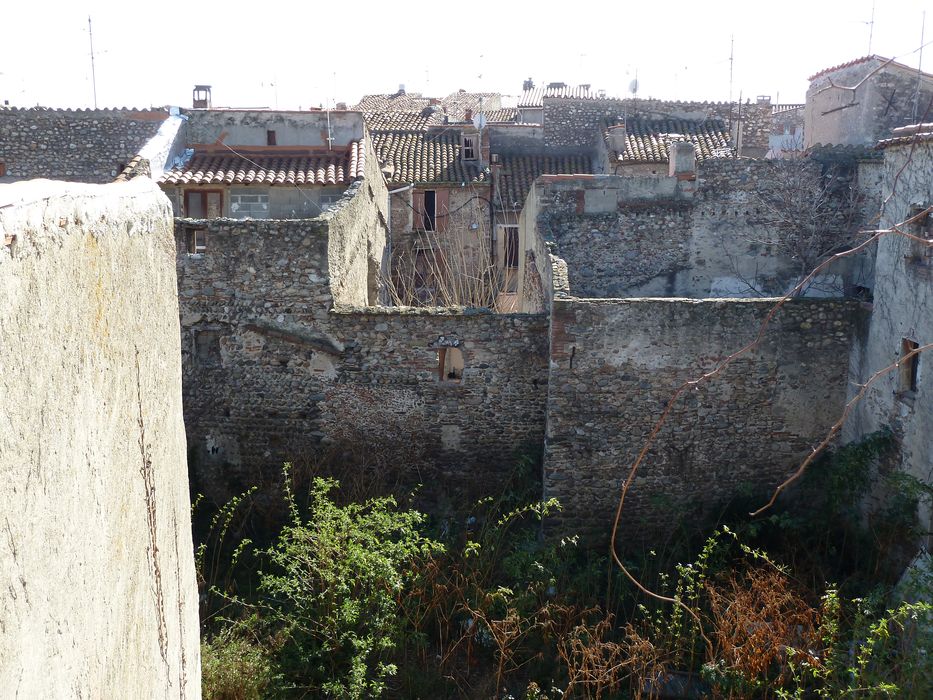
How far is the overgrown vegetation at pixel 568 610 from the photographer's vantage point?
7582 millimetres

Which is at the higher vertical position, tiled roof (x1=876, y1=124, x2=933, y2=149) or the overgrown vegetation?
tiled roof (x1=876, y1=124, x2=933, y2=149)

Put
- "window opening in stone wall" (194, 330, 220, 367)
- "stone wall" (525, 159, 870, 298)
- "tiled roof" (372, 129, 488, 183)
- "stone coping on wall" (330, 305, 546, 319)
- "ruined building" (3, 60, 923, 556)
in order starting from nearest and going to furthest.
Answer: "ruined building" (3, 60, 923, 556) < "stone coping on wall" (330, 305, 546, 319) < "window opening in stone wall" (194, 330, 220, 367) < "stone wall" (525, 159, 870, 298) < "tiled roof" (372, 129, 488, 183)

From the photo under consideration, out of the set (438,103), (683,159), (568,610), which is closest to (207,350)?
(568,610)

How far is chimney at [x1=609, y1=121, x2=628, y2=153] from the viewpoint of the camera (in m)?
21.2

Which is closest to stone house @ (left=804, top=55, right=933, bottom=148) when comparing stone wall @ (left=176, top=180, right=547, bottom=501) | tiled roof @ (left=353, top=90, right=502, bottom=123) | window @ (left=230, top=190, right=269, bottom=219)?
stone wall @ (left=176, top=180, right=547, bottom=501)

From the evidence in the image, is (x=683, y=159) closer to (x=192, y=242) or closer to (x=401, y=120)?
(x=192, y=242)

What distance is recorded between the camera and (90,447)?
9.57ft

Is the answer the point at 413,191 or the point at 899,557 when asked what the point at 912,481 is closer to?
the point at 899,557

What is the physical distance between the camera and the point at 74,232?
283cm

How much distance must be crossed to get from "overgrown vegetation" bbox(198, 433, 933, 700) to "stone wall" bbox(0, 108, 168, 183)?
994 cm

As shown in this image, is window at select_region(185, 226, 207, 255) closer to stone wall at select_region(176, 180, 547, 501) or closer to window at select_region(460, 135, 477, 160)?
stone wall at select_region(176, 180, 547, 501)

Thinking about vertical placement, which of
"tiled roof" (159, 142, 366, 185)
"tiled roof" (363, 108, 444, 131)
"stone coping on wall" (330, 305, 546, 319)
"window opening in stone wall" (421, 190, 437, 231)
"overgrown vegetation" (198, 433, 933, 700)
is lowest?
"overgrown vegetation" (198, 433, 933, 700)

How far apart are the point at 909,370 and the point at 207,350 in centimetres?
858

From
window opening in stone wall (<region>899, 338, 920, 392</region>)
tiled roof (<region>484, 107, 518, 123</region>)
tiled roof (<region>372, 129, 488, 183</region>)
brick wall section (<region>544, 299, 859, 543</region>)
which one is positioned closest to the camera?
window opening in stone wall (<region>899, 338, 920, 392</region>)
